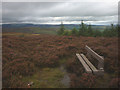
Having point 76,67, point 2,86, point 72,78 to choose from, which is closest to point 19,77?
point 2,86

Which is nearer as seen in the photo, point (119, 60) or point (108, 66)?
point (119, 60)

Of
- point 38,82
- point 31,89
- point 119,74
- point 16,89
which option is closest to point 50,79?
point 38,82

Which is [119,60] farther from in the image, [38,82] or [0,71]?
[0,71]

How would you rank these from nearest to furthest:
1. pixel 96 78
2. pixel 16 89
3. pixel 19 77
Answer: pixel 16 89
pixel 96 78
pixel 19 77

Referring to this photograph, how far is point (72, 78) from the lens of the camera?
4133 millimetres

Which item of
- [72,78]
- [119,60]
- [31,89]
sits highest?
[119,60]

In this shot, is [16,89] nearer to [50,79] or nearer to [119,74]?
[50,79]

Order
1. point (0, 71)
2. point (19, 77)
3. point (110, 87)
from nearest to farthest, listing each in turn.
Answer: point (110, 87) → point (19, 77) → point (0, 71)

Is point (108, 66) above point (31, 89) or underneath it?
above

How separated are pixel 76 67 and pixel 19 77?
9.99ft

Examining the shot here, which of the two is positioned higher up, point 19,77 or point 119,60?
point 119,60

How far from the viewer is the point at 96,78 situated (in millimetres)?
4047

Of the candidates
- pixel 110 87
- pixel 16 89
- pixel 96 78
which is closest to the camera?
pixel 110 87

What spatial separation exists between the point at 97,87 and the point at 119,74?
50.4 inches
